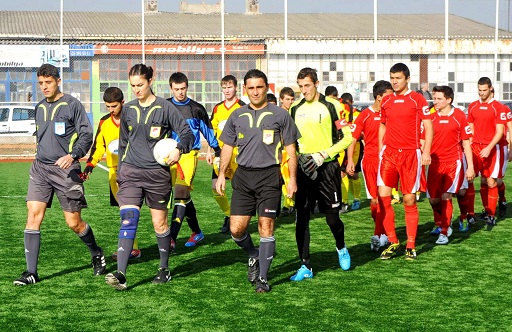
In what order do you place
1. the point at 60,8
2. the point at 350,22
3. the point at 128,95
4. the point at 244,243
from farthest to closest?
the point at 350,22, the point at 128,95, the point at 60,8, the point at 244,243

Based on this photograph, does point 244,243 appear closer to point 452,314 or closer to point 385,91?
point 452,314

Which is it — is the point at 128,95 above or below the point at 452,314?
above

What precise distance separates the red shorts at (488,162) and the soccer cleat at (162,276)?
608 cm

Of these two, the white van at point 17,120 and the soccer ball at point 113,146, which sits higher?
the white van at point 17,120

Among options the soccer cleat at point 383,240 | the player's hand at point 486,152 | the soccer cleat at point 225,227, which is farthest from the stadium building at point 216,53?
the soccer cleat at point 383,240

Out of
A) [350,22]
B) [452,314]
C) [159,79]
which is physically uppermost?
[350,22]

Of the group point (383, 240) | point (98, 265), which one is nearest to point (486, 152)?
point (383, 240)

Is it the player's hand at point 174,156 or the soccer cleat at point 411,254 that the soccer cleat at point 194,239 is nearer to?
the soccer cleat at point 411,254

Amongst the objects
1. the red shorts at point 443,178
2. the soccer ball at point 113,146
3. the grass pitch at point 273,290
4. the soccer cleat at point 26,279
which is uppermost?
the soccer ball at point 113,146

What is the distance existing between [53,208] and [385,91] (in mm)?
6217

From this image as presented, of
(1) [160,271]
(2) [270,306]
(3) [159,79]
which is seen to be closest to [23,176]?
(1) [160,271]

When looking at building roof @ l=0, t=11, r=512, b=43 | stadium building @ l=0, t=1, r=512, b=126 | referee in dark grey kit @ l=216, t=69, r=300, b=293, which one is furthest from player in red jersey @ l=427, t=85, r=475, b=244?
building roof @ l=0, t=11, r=512, b=43

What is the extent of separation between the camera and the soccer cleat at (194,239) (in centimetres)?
1046

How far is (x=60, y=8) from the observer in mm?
26562
